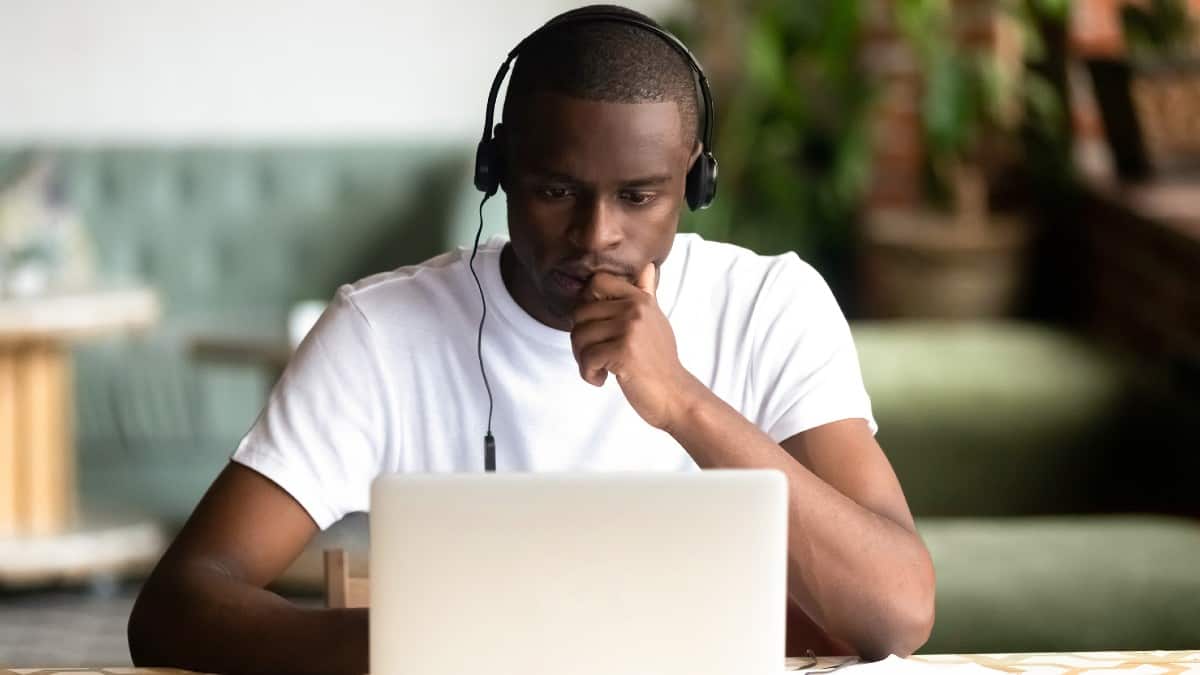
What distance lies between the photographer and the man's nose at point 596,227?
4.14 ft

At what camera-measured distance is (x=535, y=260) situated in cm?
131

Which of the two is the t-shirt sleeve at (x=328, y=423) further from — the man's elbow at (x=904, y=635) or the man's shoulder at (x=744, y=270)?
A: the man's elbow at (x=904, y=635)

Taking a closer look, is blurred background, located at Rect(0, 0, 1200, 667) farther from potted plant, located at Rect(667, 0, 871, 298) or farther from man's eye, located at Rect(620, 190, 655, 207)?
man's eye, located at Rect(620, 190, 655, 207)

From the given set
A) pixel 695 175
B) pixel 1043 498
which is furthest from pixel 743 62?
pixel 695 175

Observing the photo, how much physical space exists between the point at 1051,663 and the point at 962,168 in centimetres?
288

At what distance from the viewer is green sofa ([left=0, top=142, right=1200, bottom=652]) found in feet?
7.05

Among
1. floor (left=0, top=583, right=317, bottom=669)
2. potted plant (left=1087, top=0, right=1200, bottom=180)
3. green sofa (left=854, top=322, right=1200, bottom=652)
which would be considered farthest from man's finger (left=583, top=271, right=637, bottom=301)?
potted plant (left=1087, top=0, right=1200, bottom=180)

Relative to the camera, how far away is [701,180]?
1.42 m

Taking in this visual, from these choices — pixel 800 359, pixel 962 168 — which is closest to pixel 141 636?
pixel 800 359

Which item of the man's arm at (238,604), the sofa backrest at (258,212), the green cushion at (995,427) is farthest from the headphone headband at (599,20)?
the sofa backrest at (258,212)

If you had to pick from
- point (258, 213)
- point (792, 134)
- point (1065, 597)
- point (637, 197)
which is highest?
point (792, 134)

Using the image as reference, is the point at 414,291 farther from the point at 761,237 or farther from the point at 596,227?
the point at 761,237

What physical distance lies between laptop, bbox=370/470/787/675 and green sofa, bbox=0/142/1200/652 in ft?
4.16

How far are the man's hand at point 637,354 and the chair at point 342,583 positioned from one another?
22 centimetres
